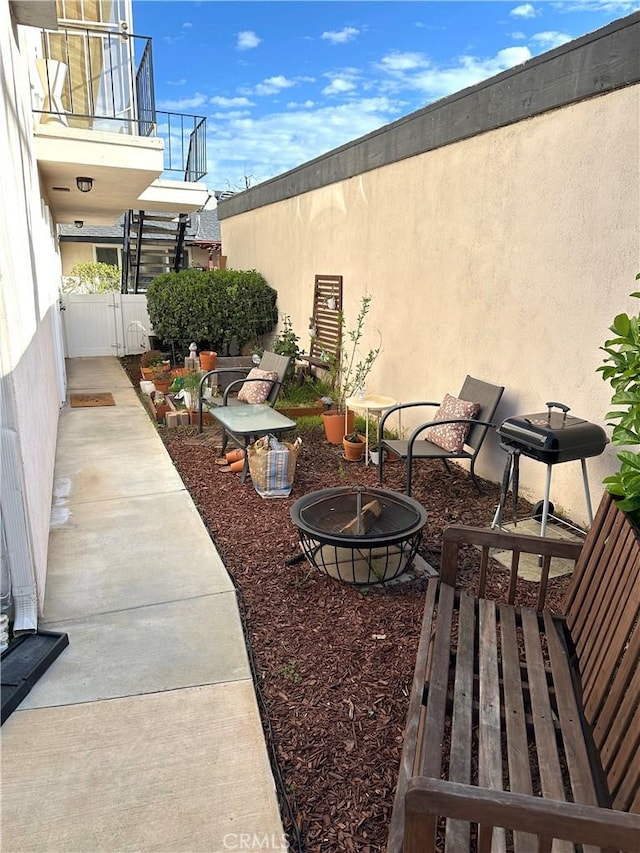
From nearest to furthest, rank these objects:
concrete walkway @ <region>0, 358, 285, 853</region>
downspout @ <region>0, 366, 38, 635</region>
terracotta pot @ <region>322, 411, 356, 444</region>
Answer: concrete walkway @ <region>0, 358, 285, 853</region>
downspout @ <region>0, 366, 38, 635</region>
terracotta pot @ <region>322, 411, 356, 444</region>

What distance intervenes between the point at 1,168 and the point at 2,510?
171cm

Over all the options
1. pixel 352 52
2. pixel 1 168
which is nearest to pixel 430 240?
pixel 1 168

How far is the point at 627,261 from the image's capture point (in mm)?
3574

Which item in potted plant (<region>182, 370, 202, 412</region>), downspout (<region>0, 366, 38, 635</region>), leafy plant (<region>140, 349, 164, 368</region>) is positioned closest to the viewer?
downspout (<region>0, 366, 38, 635</region>)

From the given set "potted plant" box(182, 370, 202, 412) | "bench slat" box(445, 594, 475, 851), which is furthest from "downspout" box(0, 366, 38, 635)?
"potted plant" box(182, 370, 202, 412)

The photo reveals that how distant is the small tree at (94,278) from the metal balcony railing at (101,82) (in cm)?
887

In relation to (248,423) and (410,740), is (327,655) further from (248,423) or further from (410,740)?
(248,423)

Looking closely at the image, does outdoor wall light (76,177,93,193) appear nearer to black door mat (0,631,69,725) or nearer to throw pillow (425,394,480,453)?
throw pillow (425,394,480,453)

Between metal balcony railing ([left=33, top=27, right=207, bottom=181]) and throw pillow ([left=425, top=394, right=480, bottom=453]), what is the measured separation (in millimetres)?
5136

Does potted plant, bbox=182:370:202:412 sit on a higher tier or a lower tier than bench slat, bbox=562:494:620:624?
lower

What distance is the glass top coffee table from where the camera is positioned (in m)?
5.09

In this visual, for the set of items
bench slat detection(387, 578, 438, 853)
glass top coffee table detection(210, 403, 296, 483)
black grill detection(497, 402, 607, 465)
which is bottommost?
glass top coffee table detection(210, 403, 296, 483)

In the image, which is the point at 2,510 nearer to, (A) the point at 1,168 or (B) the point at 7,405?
(B) the point at 7,405

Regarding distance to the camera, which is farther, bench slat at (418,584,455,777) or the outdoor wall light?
the outdoor wall light
